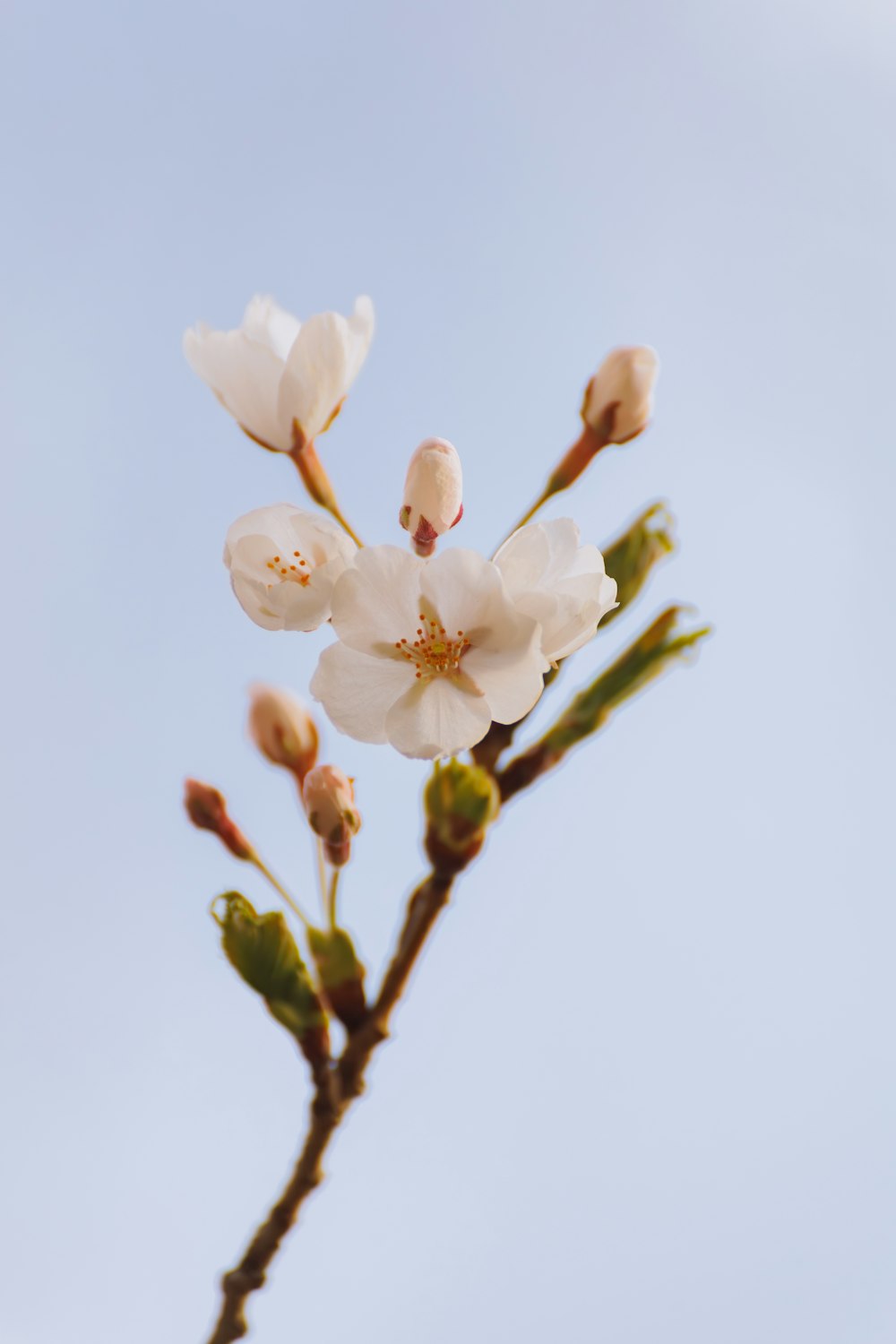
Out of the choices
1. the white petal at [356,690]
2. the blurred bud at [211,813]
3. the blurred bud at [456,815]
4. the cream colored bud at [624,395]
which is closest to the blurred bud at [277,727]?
the blurred bud at [211,813]

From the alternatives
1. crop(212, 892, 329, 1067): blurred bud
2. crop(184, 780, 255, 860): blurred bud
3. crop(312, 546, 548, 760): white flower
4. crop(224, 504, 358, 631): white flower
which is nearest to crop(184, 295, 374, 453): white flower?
crop(224, 504, 358, 631): white flower

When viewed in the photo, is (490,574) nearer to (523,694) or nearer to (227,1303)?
(523,694)

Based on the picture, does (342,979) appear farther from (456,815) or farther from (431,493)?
(431,493)

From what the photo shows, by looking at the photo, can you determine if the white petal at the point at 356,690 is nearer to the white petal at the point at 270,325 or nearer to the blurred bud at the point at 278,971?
the blurred bud at the point at 278,971


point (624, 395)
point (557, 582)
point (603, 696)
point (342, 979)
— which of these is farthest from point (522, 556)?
point (342, 979)

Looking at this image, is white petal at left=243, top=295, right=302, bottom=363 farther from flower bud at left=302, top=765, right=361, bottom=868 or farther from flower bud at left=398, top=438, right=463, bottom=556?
flower bud at left=302, top=765, right=361, bottom=868
